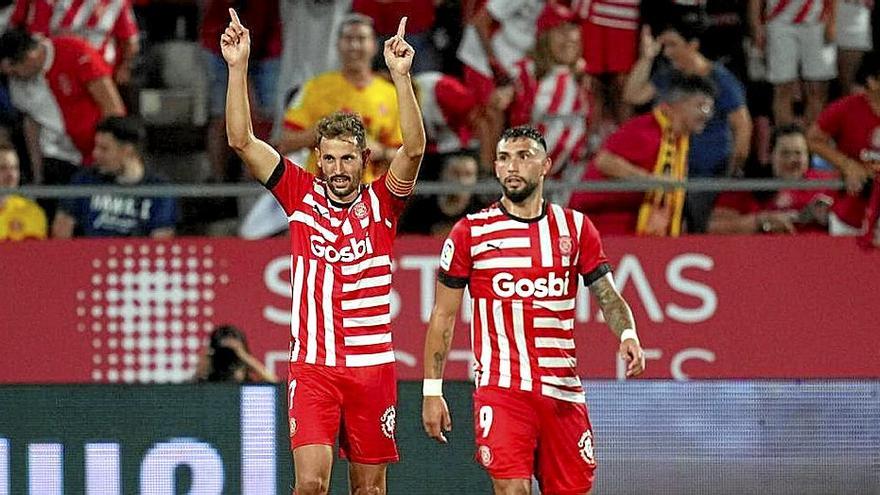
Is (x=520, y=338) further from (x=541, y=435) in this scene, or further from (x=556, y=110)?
(x=556, y=110)

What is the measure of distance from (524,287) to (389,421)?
88cm

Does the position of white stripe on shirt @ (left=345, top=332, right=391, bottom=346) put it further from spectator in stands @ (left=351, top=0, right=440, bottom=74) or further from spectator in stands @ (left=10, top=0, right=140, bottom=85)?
spectator in stands @ (left=10, top=0, right=140, bottom=85)

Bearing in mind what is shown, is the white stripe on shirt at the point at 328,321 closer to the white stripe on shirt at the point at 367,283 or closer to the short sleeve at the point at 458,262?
the white stripe on shirt at the point at 367,283

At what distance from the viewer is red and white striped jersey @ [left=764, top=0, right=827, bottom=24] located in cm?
1326

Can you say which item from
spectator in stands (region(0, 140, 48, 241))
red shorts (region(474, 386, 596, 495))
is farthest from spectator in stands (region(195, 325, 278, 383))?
red shorts (region(474, 386, 596, 495))

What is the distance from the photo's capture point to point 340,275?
867 cm

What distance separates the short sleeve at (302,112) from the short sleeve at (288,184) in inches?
129

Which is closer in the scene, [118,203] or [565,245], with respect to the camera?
[565,245]

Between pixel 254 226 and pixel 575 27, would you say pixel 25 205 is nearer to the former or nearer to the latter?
pixel 254 226

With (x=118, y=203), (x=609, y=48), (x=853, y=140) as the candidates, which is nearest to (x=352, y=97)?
(x=118, y=203)

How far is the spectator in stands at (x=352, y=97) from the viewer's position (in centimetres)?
1202

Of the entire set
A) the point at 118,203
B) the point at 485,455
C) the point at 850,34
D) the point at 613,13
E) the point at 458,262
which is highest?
the point at 613,13

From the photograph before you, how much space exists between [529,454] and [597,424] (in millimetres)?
1148

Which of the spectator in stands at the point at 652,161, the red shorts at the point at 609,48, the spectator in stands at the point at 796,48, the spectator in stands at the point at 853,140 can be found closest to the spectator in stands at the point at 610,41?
the red shorts at the point at 609,48
